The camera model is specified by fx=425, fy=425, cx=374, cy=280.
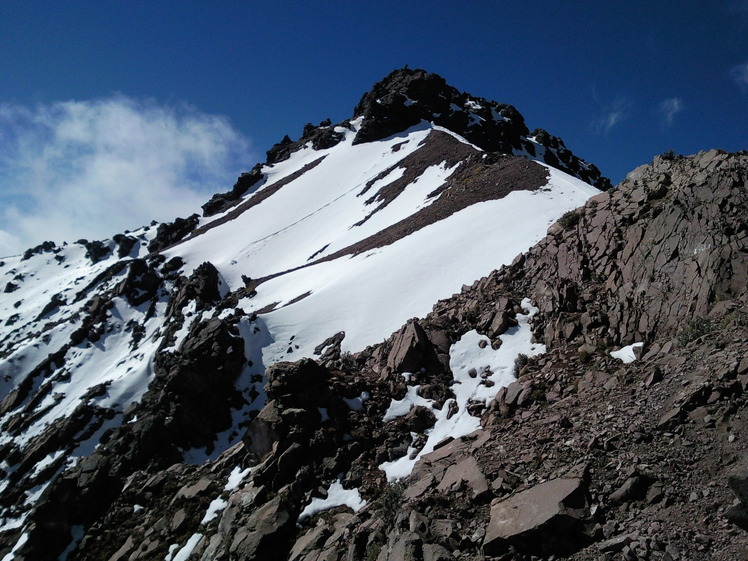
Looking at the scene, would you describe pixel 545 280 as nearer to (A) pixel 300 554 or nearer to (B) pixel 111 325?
(A) pixel 300 554

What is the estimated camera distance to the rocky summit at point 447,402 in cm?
748

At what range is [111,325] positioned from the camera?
38625 mm

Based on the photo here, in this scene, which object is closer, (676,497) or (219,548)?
(676,497)

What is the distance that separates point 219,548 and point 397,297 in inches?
544

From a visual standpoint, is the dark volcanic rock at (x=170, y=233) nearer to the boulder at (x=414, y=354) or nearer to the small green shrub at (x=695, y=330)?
the boulder at (x=414, y=354)

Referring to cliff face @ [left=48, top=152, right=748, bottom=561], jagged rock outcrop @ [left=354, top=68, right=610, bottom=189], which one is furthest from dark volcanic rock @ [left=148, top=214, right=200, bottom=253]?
cliff face @ [left=48, top=152, right=748, bottom=561]

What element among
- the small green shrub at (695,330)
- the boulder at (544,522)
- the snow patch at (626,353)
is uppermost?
the small green shrub at (695,330)

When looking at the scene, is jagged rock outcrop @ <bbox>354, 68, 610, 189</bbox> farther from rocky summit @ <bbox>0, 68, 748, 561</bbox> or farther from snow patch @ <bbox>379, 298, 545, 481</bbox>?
snow patch @ <bbox>379, 298, 545, 481</bbox>

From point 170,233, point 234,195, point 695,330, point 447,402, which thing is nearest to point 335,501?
point 447,402

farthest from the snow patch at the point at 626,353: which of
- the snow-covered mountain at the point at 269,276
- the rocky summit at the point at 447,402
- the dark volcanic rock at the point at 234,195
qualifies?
the dark volcanic rock at the point at 234,195

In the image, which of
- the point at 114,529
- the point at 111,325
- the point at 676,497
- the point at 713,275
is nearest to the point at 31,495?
the point at 114,529

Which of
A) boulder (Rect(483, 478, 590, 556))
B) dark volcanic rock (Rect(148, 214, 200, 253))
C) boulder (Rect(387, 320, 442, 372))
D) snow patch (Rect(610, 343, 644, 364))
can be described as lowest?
boulder (Rect(483, 478, 590, 556))

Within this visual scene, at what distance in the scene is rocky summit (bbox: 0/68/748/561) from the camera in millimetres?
7477

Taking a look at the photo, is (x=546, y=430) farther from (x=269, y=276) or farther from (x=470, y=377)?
(x=269, y=276)
